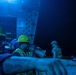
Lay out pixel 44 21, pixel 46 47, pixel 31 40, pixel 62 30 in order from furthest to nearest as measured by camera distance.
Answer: pixel 46 47 < pixel 62 30 < pixel 44 21 < pixel 31 40

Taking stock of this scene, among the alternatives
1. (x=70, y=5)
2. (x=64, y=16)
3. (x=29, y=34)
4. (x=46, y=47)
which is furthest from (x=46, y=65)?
(x=46, y=47)

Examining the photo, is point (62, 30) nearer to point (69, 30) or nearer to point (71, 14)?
point (69, 30)

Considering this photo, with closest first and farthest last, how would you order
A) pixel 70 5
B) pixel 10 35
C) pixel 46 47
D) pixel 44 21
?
pixel 70 5 < pixel 44 21 < pixel 46 47 < pixel 10 35

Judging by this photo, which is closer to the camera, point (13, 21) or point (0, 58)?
point (0, 58)

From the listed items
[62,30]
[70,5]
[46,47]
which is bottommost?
[46,47]

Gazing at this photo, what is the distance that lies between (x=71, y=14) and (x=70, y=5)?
0.83 metres

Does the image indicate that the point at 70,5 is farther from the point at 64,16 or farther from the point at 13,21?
the point at 13,21

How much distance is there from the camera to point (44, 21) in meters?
7.48

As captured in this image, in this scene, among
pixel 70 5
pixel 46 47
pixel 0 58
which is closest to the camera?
pixel 0 58

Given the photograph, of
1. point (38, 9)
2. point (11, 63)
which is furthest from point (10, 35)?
point (11, 63)

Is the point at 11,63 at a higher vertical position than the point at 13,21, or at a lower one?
lower

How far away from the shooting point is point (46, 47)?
11.2 meters

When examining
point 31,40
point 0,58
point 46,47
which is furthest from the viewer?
point 46,47

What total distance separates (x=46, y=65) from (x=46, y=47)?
983 cm
